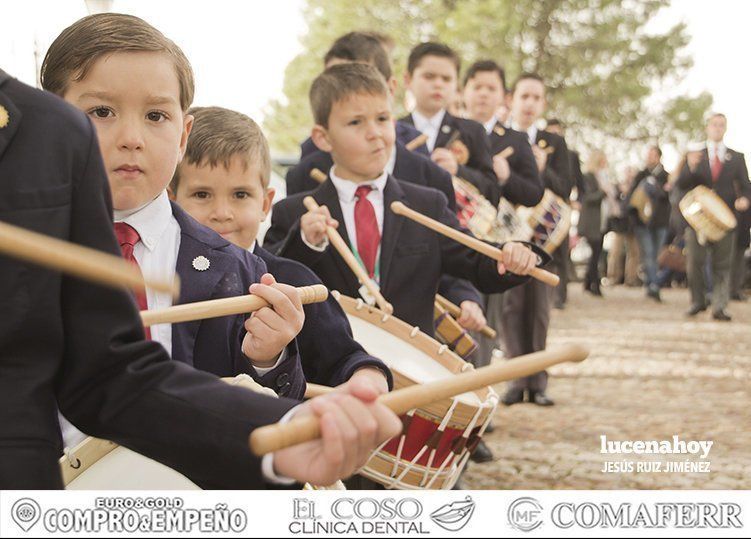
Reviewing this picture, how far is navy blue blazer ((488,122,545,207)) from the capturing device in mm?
6164

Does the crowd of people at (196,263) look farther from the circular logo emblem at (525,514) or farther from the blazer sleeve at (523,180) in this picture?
the blazer sleeve at (523,180)

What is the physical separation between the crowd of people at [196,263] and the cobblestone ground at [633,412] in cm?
116

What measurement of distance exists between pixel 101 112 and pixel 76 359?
2.30ft

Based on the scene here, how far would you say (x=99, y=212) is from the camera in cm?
135

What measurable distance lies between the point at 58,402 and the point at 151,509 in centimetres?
35

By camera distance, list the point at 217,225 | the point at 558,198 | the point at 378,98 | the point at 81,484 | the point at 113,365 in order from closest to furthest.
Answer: the point at 113,365, the point at 81,484, the point at 217,225, the point at 378,98, the point at 558,198

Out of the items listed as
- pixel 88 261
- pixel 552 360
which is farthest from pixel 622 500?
pixel 88 261

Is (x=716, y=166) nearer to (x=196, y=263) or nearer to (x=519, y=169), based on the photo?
(x=519, y=169)

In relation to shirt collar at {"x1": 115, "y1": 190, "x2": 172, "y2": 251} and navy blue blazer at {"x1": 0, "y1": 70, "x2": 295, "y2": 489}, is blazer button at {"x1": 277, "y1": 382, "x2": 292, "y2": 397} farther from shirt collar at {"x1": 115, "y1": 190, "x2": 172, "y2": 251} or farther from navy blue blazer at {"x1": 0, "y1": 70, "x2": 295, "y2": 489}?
navy blue blazer at {"x1": 0, "y1": 70, "x2": 295, "y2": 489}

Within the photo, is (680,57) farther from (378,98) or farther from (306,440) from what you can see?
(306,440)

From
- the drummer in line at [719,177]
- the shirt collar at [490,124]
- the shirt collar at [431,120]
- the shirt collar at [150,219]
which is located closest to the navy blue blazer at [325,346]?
the shirt collar at [150,219]

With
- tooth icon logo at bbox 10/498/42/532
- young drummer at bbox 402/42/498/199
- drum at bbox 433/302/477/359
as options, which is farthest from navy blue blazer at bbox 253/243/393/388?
young drummer at bbox 402/42/498/199

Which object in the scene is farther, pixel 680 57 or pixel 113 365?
pixel 680 57

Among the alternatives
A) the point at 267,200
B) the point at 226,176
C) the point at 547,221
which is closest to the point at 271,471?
the point at 226,176
